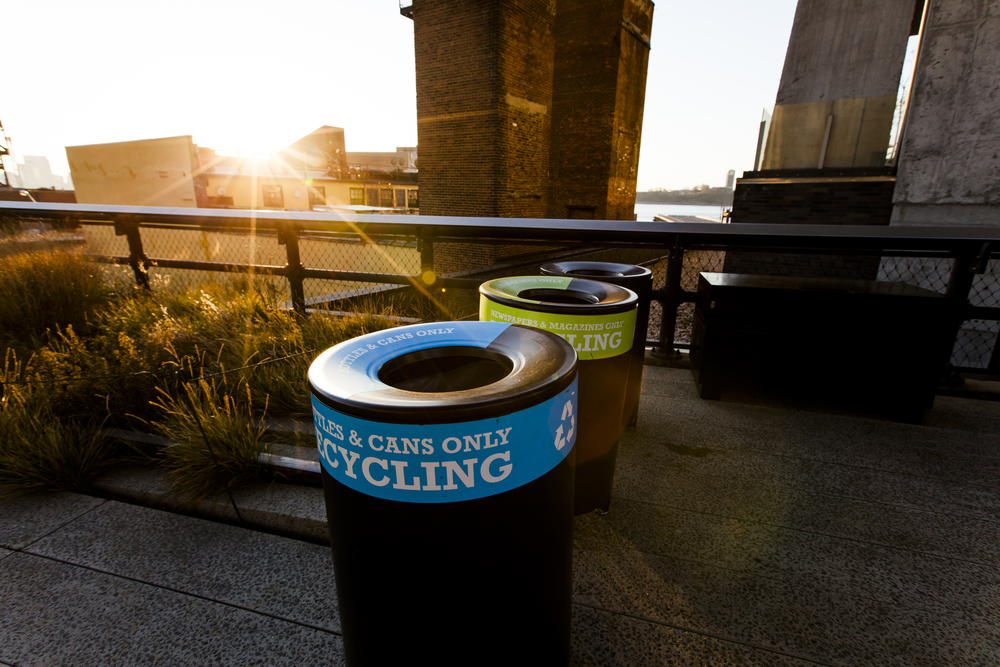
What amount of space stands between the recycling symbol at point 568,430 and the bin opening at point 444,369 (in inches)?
7.1

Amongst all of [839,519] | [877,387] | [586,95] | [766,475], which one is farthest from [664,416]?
[586,95]

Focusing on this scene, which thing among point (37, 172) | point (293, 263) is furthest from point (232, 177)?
point (37, 172)

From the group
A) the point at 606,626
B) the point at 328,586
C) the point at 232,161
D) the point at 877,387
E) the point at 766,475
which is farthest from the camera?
the point at 232,161

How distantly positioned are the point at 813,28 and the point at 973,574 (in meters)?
12.8

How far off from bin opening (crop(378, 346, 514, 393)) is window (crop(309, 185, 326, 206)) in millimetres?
44049

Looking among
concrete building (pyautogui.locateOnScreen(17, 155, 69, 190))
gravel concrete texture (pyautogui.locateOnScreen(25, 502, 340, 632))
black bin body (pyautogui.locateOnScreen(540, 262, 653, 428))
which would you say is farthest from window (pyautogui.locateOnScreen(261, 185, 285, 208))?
concrete building (pyautogui.locateOnScreen(17, 155, 69, 190))

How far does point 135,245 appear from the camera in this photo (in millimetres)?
5332

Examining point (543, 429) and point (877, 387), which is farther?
point (877, 387)

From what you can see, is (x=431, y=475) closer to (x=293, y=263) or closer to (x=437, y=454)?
(x=437, y=454)

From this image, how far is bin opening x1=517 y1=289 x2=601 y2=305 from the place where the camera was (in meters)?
2.04

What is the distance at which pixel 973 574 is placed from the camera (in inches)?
74.7

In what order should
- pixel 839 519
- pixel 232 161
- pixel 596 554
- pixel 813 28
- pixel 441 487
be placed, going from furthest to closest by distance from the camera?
pixel 232 161 → pixel 813 28 → pixel 839 519 → pixel 596 554 → pixel 441 487

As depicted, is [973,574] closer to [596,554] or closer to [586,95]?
[596,554]

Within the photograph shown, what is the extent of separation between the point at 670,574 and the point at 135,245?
650 centimetres
